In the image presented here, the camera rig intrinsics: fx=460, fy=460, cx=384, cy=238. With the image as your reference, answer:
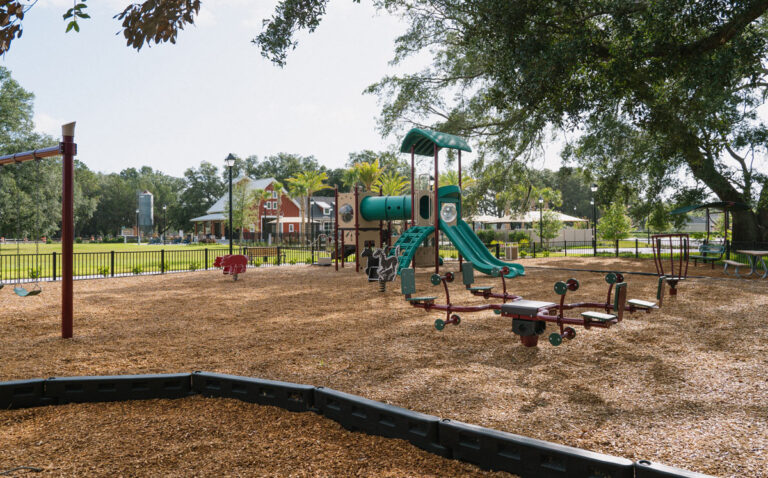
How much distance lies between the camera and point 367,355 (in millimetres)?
5793

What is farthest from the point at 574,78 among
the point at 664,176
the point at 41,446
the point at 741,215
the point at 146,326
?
the point at 741,215

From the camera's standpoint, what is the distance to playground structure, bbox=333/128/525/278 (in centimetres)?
1445

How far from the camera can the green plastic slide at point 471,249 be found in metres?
14.6

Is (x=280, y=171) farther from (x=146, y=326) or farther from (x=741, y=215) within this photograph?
(x=146, y=326)

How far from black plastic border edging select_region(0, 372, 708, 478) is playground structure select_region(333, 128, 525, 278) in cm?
821

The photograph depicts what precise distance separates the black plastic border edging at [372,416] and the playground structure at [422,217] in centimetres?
821

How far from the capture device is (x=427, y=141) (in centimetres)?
1602

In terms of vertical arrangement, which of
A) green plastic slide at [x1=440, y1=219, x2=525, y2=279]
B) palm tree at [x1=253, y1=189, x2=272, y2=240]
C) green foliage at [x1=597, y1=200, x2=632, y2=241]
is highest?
palm tree at [x1=253, y1=189, x2=272, y2=240]

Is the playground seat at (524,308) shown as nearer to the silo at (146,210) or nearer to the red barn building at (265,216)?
the red barn building at (265,216)

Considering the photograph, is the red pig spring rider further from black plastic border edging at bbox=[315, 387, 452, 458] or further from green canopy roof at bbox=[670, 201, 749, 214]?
green canopy roof at bbox=[670, 201, 749, 214]

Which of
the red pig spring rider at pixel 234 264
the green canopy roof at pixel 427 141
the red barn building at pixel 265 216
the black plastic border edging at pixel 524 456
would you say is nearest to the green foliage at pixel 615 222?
the green canopy roof at pixel 427 141

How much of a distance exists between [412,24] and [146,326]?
1671 cm

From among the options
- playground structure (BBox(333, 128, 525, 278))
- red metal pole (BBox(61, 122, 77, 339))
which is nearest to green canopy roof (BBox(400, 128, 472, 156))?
playground structure (BBox(333, 128, 525, 278))

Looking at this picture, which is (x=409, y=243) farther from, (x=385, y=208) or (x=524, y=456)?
(x=524, y=456)
